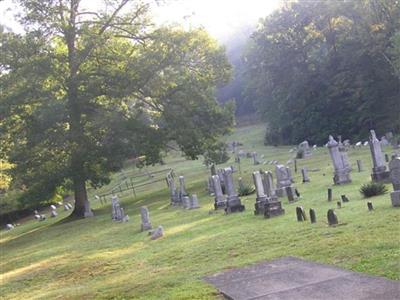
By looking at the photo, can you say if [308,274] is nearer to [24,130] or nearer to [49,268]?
[49,268]

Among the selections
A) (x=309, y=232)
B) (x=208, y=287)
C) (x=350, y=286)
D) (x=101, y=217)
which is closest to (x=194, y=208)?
(x=101, y=217)

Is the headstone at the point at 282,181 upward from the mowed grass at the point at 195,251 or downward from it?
upward

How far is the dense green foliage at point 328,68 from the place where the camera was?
48.3m

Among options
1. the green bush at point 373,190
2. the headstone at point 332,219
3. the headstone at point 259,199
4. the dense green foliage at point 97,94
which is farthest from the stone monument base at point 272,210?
the dense green foliage at point 97,94

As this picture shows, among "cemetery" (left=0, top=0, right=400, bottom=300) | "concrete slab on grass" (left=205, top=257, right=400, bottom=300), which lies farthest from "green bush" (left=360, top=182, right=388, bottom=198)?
"concrete slab on grass" (left=205, top=257, right=400, bottom=300)

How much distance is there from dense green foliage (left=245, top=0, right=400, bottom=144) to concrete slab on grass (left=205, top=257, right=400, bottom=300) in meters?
38.6

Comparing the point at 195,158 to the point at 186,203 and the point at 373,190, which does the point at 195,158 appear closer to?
the point at 186,203

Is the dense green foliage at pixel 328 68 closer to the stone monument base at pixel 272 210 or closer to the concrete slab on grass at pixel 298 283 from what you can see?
the stone monument base at pixel 272 210

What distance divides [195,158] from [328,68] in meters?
25.8

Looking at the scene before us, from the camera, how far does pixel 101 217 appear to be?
28625 millimetres

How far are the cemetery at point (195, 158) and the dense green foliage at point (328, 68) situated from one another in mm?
164

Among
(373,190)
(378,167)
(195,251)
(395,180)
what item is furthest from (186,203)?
(395,180)

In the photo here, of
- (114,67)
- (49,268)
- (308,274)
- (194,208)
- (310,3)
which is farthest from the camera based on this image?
(310,3)

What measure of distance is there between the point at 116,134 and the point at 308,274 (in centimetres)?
2244
